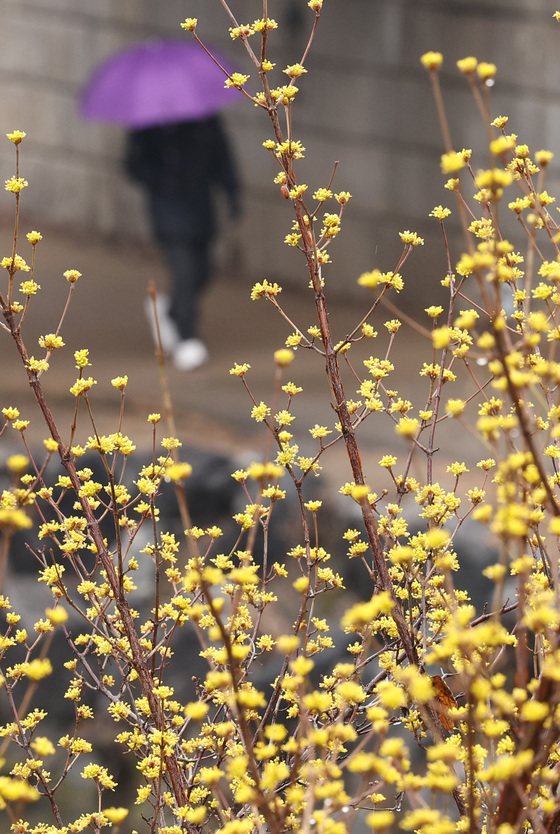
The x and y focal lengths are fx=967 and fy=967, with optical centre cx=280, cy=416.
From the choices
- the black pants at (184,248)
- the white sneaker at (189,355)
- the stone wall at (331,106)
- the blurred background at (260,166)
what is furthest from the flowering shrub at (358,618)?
the black pants at (184,248)

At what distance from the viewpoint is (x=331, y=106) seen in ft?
25.8

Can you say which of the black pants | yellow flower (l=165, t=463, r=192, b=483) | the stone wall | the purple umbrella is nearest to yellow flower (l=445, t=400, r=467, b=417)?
yellow flower (l=165, t=463, r=192, b=483)

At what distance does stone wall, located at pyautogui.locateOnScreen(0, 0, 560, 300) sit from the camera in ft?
22.1

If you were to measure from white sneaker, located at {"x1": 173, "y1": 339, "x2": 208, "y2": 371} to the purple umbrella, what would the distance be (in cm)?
164

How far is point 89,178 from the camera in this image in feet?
31.5

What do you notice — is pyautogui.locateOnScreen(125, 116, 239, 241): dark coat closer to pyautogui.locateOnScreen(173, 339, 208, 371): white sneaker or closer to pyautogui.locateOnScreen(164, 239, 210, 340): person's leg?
pyautogui.locateOnScreen(164, 239, 210, 340): person's leg

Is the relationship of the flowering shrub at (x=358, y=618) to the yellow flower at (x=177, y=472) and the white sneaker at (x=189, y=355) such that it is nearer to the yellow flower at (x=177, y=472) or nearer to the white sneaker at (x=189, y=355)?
the yellow flower at (x=177, y=472)

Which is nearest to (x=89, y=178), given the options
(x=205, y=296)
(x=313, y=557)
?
(x=205, y=296)

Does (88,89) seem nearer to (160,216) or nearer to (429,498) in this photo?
(160,216)

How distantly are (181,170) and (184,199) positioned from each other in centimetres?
22

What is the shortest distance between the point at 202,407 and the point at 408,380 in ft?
4.71

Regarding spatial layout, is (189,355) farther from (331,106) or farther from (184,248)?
(331,106)

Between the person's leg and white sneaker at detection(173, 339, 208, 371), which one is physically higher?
the person's leg

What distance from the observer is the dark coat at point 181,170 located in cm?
717
